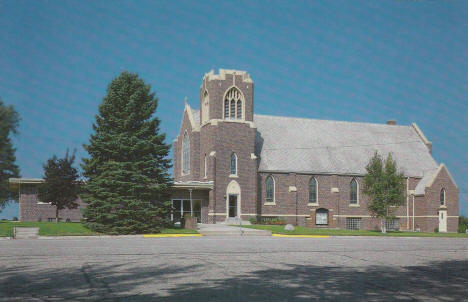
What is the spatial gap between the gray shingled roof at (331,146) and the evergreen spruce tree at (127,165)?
18.7 meters

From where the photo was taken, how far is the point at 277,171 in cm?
5044

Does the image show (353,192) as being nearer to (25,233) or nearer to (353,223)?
(353,223)

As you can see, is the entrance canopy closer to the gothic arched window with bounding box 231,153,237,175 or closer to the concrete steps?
the gothic arched window with bounding box 231,153,237,175

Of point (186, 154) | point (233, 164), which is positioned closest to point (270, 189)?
point (233, 164)

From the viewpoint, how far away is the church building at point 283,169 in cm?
4825

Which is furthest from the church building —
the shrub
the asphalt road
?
the asphalt road

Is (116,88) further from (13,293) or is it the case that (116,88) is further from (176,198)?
(13,293)

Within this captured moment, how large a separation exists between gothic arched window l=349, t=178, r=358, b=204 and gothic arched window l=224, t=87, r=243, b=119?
46.5ft

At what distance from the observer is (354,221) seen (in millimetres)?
53219

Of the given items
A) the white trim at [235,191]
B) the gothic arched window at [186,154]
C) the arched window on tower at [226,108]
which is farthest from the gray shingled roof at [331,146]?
the gothic arched window at [186,154]

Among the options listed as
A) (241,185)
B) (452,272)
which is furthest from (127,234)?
(452,272)

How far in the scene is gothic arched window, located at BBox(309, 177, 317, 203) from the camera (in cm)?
5159

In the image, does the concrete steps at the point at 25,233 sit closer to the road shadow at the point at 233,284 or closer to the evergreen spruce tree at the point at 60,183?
the evergreen spruce tree at the point at 60,183

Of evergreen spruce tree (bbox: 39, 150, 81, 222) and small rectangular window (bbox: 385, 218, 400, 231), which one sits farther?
small rectangular window (bbox: 385, 218, 400, 231)
